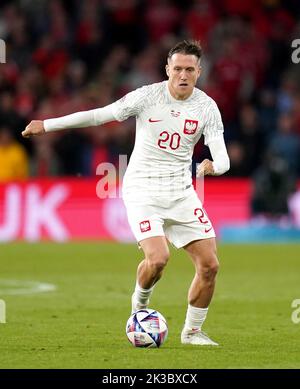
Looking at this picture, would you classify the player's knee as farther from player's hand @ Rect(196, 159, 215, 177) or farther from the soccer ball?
player's hand @ Rect(196, 159, 215, 177)

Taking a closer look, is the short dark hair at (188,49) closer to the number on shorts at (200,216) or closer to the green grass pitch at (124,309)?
the number on shorts at (200,216)

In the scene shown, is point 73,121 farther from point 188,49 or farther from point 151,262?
point 151,262

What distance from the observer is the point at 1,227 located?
847 inches

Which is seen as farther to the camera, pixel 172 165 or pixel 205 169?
pixel 172 165

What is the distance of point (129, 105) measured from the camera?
9.77m

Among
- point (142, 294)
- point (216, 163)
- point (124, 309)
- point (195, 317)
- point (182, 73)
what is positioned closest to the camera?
point (216, 163)

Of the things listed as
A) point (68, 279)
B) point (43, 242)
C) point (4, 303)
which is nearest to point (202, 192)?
point (43, 242)

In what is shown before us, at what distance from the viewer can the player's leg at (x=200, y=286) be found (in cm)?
964

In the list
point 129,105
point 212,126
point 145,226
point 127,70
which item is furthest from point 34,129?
point 127,70

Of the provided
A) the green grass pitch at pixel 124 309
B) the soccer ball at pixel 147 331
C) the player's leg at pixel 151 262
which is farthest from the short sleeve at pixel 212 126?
the green grass pitch at pixel 124 309

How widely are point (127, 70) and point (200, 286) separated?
47.7 ft

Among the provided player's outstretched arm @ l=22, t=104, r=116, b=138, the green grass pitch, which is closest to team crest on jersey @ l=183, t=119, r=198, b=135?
player's outstretched arm @ l=22, t=104, r=116, b=138

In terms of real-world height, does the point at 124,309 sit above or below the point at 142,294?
below
